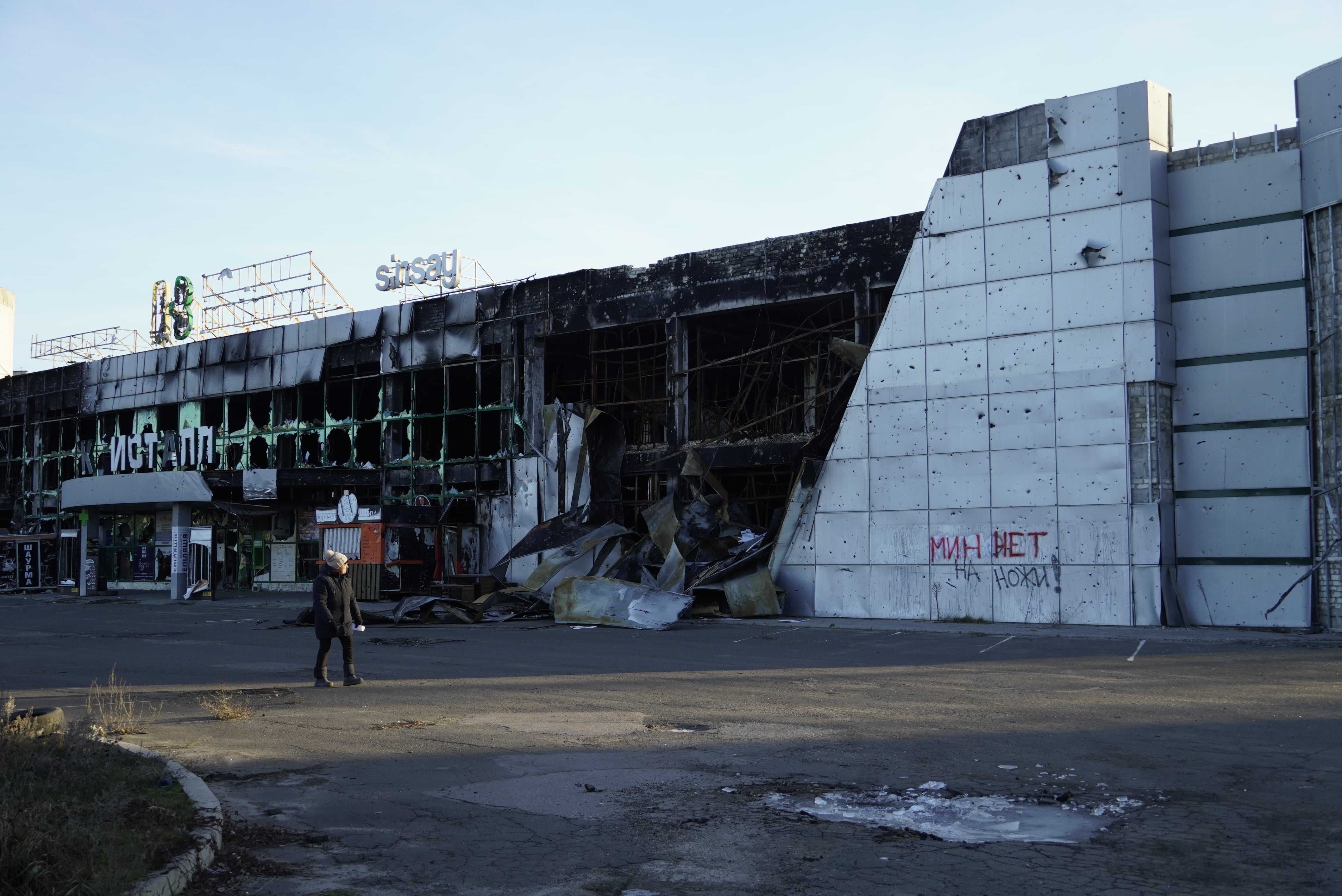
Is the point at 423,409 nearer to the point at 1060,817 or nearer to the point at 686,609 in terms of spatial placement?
the point at 686,609

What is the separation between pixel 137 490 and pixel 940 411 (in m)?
31.4

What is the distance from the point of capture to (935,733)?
10148mm

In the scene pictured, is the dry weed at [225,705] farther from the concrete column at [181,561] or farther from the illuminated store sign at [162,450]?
the illuminated store sign at [162,450]

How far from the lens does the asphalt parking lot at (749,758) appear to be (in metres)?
5.93

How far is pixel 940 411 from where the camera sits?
963 inches

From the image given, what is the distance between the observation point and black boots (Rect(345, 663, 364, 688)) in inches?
541

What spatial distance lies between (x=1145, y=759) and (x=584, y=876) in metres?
5.07

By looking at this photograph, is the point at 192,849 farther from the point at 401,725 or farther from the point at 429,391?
the point at 429,391

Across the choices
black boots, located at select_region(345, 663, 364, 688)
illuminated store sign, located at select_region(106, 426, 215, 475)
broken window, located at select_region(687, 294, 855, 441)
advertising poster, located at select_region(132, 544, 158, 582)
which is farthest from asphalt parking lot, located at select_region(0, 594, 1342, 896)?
advertising poster, located at select_region(132, 544, 158, 582)

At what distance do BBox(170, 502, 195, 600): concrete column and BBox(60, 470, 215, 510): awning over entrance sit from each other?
1.40m

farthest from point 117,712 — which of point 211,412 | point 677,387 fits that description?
point 211,412

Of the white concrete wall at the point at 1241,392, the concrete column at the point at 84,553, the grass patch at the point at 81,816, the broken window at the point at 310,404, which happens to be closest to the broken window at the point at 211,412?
the broken window at the point at 310,404

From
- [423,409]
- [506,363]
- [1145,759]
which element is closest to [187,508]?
[423,409]

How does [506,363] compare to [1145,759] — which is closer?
[1145,759]
